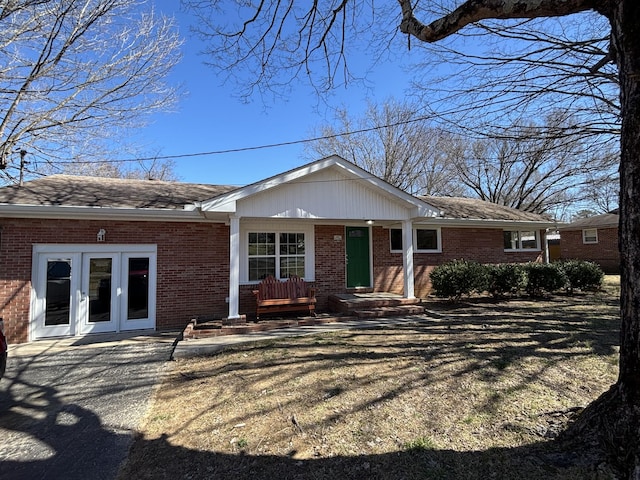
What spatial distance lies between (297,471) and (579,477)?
223 centimetres

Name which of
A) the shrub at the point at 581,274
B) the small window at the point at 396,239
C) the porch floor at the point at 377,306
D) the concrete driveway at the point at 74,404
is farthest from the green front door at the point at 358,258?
the shrub at the point at 581,274

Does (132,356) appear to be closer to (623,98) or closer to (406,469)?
(406,469)

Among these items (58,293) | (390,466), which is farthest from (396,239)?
(58,293)

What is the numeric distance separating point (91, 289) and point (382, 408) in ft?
26.3

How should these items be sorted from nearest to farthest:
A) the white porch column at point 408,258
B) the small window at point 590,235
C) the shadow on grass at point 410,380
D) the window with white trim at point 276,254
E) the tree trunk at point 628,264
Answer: the tree trunk at point 628,264 < the shadow on grass at point 410,380 < the white porch column at point 408,258 < the window with white trim at point 276,254 < the small window at point 590,235

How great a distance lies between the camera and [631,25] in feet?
8.76

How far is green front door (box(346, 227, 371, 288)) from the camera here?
11320 millimetres


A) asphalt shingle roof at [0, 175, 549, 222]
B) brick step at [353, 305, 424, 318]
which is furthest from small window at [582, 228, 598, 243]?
brick step at [353, 305, 424, 318]

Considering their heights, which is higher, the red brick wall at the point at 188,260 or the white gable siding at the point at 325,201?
the white gable siding at the point at 325,201

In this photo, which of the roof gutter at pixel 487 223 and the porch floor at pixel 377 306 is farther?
the roof gutter at pixel 487 223

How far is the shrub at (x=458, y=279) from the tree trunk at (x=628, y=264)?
7.72 metres

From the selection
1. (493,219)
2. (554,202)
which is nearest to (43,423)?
(493,219)

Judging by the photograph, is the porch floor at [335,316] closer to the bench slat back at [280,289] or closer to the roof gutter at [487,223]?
the bench slat back at [280,289]

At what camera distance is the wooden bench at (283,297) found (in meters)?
8.77
